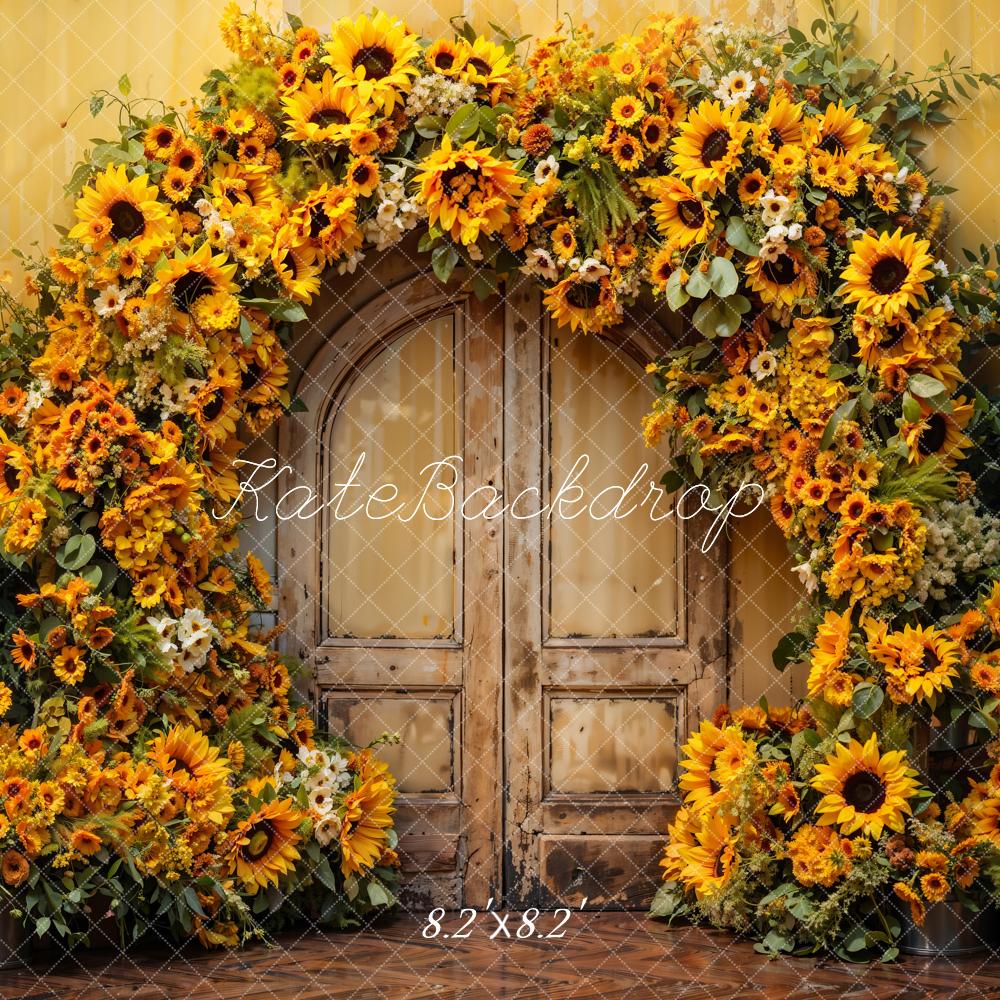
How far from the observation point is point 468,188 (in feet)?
12.7

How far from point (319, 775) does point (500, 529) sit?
2.96 feet

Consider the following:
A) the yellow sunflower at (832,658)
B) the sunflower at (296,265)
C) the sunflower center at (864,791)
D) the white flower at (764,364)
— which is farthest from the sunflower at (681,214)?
the sunflower center at (864,791)

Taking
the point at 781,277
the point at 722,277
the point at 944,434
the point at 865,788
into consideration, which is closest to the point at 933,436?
the point at 944,434

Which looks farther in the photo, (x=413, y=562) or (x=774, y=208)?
(x=413, y=562)

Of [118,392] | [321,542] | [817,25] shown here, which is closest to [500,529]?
[321,542]

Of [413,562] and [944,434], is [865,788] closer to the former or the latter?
[944,434]

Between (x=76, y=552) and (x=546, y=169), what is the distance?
65.7 inches

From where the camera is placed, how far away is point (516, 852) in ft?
13.6

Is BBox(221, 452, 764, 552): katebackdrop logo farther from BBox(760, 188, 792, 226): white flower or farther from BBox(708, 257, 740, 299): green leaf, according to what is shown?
BBox(760, 188, 792, 226): white flower

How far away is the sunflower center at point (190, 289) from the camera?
12.6ft

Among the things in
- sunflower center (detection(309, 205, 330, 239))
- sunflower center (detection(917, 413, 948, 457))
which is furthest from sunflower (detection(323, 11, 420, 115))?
sunflower center (detection(917, 413, 948, 457))

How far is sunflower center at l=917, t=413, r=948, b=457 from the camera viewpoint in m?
3.78

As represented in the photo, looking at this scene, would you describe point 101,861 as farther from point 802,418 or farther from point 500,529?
point 802,418

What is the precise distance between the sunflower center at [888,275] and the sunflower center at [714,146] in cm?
53
